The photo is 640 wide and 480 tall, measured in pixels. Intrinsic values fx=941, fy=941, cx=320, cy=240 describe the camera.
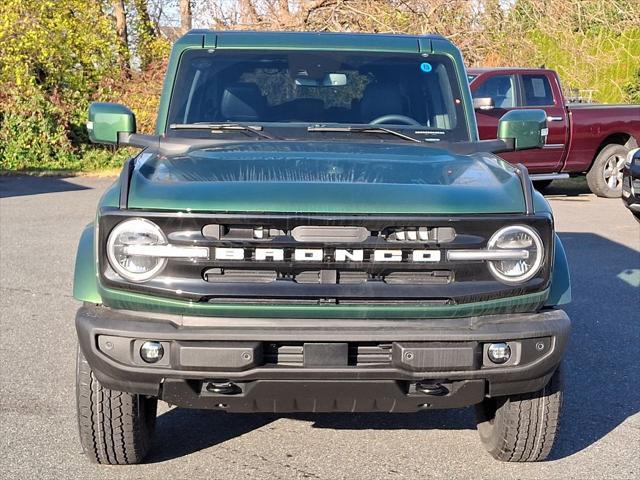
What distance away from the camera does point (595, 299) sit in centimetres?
746

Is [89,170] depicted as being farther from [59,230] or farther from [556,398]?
[556,398]

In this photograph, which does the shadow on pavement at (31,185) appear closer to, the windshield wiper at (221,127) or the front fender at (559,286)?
the windshield wiper at (221,127)

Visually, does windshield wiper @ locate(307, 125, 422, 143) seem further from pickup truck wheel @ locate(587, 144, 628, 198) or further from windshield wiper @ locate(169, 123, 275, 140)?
pickup truck wheel @ locate(587, 144, 628, 198)

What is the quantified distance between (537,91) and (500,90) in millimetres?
648

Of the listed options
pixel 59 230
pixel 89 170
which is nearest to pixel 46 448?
pixel 59 230

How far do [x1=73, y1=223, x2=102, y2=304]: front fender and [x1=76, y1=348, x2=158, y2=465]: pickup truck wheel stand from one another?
29 centimetres

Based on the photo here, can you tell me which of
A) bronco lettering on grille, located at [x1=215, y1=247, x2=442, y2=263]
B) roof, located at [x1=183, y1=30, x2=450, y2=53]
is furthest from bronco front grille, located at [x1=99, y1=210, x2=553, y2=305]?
roof, located at [x1=183, y1=30, x2=450, y2=53]

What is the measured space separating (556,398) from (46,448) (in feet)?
7.49

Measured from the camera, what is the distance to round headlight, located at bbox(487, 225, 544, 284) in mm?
3527

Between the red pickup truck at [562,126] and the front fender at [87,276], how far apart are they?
Answer: 31.2ft

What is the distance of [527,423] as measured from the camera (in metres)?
3.99

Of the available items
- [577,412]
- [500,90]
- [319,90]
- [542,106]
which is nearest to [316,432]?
[577,412]

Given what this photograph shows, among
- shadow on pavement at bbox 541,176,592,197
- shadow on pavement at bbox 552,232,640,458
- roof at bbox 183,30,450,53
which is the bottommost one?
shadow on pavement at bbox 541,176,592,197

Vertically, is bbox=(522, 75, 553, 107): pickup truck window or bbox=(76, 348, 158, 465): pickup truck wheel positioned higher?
bbox=(76, 348, 158, 465): pickup truck wheel
